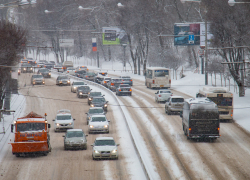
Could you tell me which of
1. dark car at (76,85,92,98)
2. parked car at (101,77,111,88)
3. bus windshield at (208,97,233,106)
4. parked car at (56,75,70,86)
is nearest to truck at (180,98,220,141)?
bus windshield at (208,97,233,106)

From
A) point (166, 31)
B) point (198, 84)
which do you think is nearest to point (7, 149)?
point (198, 84)

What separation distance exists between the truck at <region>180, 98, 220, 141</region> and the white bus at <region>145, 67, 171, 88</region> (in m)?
27.6

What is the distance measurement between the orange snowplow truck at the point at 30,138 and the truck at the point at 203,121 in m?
9.84

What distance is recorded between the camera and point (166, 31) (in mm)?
81938

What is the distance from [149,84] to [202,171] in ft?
125

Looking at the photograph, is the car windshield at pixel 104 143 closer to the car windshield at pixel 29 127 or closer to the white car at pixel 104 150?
the white car at pixel 104 150

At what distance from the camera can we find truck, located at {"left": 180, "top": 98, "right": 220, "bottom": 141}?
27156mm

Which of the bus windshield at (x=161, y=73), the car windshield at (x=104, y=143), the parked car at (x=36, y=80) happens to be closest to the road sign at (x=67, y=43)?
the parked car at (x=36, y=80)

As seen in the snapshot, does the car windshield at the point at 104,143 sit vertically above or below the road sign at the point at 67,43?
below

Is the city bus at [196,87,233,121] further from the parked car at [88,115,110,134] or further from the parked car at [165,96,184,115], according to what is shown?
the parked car at [88,115,110,134]

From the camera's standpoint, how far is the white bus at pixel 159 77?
5506 centimetres

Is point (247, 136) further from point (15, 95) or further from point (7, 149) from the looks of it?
point (15, 95)

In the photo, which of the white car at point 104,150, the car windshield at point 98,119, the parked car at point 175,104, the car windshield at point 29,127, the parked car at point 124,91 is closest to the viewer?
the white car at point 104,150

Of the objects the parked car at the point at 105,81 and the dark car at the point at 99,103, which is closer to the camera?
the dark car at the point at 99,103
